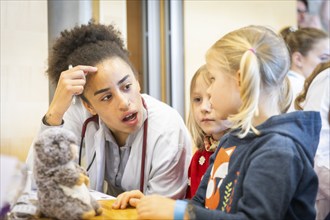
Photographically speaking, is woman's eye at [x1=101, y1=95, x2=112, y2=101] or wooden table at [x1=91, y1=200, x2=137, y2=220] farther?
woman's eye at [x1=101, y1=95, x2=112, y2=101]

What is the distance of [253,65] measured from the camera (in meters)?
0.85

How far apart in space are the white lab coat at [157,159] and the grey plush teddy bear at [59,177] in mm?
497

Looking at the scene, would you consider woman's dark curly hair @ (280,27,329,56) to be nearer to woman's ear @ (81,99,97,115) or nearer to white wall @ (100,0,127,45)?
white wall @ (100,0,127,45)

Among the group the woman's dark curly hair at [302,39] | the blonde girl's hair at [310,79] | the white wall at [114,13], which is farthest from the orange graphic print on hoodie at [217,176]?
the woman's dark curly hair at [302,39]

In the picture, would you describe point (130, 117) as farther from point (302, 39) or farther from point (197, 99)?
point (302, 39)

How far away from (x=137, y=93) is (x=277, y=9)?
213 centimetres

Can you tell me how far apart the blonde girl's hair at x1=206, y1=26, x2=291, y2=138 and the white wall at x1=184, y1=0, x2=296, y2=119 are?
1869 mm

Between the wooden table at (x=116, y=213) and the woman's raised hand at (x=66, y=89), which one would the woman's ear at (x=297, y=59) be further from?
the wooden table at (x=116, y=213)

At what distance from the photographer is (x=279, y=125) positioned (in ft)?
2.78

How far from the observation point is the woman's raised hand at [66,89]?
4.18 ft

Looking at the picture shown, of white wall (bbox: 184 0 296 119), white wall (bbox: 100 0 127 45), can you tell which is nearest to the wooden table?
white wall (bbox: 100 0 127 45)

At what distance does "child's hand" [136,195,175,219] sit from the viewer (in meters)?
0.80

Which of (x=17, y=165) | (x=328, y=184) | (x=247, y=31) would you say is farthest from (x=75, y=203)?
(x=328, y=184)

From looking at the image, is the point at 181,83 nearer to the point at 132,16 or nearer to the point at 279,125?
the point at 132,16
